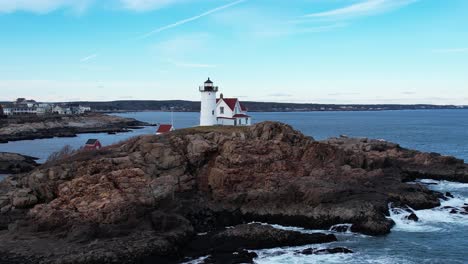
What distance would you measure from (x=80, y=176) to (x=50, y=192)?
2.32 m

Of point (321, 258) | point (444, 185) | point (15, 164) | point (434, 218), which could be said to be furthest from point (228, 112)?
point (321, 258)

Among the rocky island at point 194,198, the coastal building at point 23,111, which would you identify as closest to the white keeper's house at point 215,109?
the rocky island at point 194,198

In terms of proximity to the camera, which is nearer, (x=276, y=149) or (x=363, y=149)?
(x=276, y=149)

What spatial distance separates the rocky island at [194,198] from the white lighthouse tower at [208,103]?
8.80 metres

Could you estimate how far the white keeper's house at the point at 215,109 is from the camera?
172 feet

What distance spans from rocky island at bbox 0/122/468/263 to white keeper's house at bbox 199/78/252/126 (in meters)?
8.82

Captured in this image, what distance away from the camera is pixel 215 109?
53.0 metres

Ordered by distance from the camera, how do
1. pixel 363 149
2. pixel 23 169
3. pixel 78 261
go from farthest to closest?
pixel 23 169
pixel 363 149
pixel 78 261

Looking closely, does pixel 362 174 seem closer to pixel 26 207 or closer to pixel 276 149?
pixel 276 149

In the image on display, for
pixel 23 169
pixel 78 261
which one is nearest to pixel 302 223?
pixel 78 261

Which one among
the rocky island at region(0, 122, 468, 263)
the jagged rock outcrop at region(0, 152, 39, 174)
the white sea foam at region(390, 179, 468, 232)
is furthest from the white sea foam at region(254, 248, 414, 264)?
the jagged rock outcrop at region(0, 152, 39, 174)

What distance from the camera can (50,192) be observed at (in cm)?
3331

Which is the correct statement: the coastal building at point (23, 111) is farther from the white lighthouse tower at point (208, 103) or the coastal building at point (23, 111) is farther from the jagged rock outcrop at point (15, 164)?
the white lighthouse tower at point (208, 103)

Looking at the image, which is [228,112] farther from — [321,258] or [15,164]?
[321,258]
